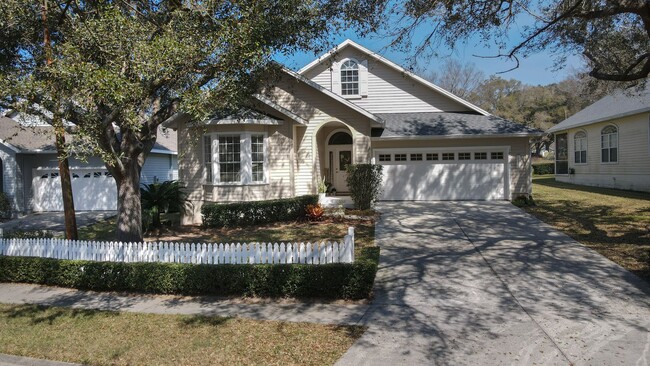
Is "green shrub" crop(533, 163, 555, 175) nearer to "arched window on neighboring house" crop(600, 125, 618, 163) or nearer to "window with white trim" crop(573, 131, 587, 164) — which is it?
"window with white trim" crop(573, 131, 587, 164)

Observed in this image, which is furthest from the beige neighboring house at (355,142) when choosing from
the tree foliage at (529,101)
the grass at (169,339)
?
the tree foliage at (529,101)

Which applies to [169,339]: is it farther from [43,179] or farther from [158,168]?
[158,168]

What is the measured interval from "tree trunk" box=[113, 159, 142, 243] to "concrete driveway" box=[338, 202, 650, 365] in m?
5.70

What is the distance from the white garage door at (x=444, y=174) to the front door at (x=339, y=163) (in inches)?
70.7

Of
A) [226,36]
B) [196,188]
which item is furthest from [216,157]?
[226,36]

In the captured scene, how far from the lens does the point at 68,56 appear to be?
7.75 m

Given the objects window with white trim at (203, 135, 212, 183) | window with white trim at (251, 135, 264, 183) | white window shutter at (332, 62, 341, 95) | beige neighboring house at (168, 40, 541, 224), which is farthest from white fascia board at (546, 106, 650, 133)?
window with white trim at (203, 135, 212, 183)

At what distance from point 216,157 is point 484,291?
10.5 metres

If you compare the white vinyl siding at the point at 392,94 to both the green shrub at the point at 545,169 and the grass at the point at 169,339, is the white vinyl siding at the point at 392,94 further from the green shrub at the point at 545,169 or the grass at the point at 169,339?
the green shrub at the point at 545,169

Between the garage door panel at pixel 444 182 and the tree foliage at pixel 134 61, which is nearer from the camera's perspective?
the tree foliage at pixel 134 61

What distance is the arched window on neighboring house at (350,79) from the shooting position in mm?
20641

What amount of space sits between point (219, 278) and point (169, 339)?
1.84 m

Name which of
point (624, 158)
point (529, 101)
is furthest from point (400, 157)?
point (529, 101)

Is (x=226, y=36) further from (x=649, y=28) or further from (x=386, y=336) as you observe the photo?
(x=649, y=28)
